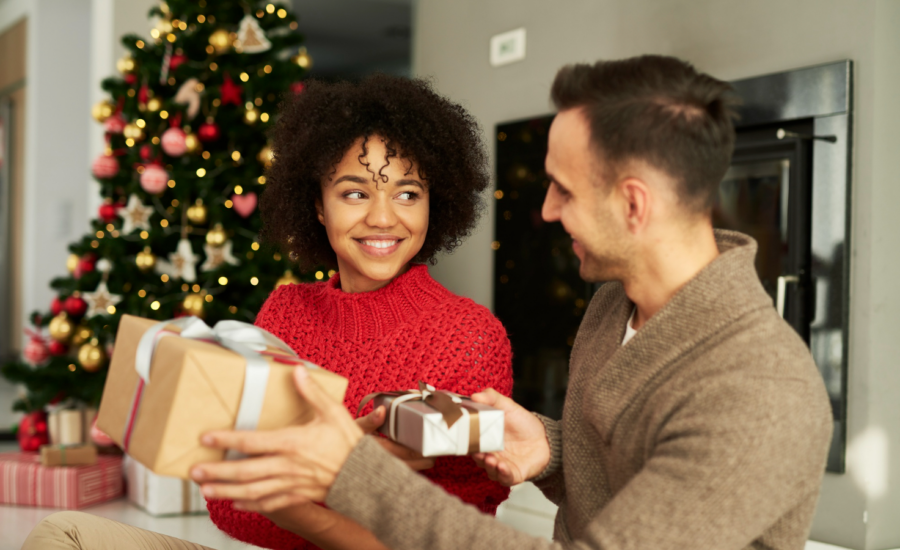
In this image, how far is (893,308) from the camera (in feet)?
8.26

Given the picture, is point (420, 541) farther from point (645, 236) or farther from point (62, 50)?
point (62, 50)

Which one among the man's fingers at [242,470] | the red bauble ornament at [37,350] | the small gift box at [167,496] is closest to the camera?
the man's fingers at [242,470]

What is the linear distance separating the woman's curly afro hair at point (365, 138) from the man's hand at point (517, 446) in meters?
0.48

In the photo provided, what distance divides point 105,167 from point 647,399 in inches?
122

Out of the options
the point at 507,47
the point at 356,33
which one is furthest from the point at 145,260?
the point at 356,33

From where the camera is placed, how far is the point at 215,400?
90cm

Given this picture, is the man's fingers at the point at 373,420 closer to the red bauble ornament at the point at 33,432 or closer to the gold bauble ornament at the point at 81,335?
the gold bauble ornament at the point at 81,335

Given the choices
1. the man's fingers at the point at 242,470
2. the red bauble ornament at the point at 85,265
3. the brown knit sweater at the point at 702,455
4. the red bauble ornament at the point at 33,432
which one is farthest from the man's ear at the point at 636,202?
the red bauble ornament at the point at 33,432

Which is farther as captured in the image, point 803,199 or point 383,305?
point 803,199

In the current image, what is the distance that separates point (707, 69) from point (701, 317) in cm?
230

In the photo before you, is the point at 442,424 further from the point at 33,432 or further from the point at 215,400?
the point at 33,432

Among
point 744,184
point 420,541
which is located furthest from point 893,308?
point 420,541

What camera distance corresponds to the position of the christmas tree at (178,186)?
132 inches

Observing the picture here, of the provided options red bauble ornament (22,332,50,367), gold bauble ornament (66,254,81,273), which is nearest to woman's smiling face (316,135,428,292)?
gold bauble ornament (66,254,81,273)
